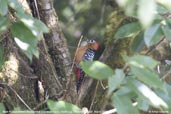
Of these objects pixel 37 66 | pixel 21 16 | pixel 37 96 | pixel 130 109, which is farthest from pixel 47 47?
pixel 130 109

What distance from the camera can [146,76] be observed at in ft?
1.84

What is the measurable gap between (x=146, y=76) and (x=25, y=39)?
29 centimetres

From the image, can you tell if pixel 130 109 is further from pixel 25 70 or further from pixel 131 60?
pixel 25 70

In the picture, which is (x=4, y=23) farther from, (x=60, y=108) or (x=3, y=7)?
(x=60, y=108)

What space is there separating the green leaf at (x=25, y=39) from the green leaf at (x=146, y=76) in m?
0.25

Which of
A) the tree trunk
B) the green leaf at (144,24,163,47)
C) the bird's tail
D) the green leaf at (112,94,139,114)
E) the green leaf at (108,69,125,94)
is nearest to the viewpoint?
the green leaf at (108,69,125,94)

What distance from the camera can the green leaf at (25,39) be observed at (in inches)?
28.8

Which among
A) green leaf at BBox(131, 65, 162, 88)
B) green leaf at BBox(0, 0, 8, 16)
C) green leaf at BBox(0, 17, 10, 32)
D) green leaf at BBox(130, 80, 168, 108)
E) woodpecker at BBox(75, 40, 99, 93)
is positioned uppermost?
green leaf at BBox(0, 0, 8, 16)

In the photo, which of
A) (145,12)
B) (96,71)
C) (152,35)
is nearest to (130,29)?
(152,35)

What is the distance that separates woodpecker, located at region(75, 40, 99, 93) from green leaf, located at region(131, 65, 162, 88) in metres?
0.85

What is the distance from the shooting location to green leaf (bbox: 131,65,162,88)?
1.82 feet

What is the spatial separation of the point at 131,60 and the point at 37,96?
846mm

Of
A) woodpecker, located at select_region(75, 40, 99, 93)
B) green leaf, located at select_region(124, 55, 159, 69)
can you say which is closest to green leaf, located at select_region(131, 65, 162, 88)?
green leaf, located at select_region(124, 55, 159, 69)

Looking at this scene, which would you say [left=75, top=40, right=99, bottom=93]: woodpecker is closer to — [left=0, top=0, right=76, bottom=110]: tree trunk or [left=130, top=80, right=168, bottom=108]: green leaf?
Answer: [left=0, top=0, right=76, bottom=110]: tree trunk
